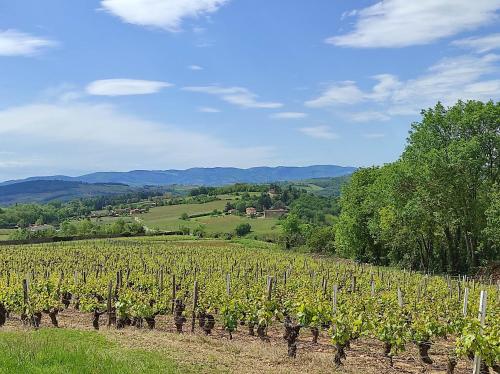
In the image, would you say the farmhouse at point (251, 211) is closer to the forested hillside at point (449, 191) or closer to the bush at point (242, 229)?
the bush at point (242, 229)

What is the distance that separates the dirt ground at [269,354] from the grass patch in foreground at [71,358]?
74 cm

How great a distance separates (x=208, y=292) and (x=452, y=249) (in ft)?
103

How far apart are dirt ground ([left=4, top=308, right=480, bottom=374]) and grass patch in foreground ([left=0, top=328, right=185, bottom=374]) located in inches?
29.0

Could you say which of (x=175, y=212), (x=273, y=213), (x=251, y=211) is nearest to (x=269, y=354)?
(x=273, y=213)

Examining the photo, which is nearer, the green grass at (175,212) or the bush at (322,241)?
the bush at (322,241)

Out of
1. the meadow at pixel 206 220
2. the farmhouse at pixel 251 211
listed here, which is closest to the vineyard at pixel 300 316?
the meadow at pixel 206 220

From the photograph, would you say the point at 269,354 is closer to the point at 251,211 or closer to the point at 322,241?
the point at 322,241

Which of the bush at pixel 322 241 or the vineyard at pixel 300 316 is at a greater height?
the vineyard at pixel 300 316

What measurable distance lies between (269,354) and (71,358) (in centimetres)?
533

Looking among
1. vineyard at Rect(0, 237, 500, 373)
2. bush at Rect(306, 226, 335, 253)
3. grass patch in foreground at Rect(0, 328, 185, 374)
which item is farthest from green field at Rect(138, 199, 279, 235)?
grass patch in foreground at Rect(0, 328, 185, 374)

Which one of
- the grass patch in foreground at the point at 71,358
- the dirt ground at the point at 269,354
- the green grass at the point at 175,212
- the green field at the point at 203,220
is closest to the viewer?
the grass patch in foreground at the point at 71,358

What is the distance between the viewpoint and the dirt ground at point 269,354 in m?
12.4

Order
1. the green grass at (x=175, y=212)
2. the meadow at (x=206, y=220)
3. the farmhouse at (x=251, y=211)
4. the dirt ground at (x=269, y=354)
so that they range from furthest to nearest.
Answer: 1. the farmhouse at (x=251, y=211)
2. the green grass at (x=175, y=212)
3. the meadow at (x=206, y=220)
4. the dirt ground at (x=269, y=354)

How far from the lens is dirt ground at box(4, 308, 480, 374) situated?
12352mm
